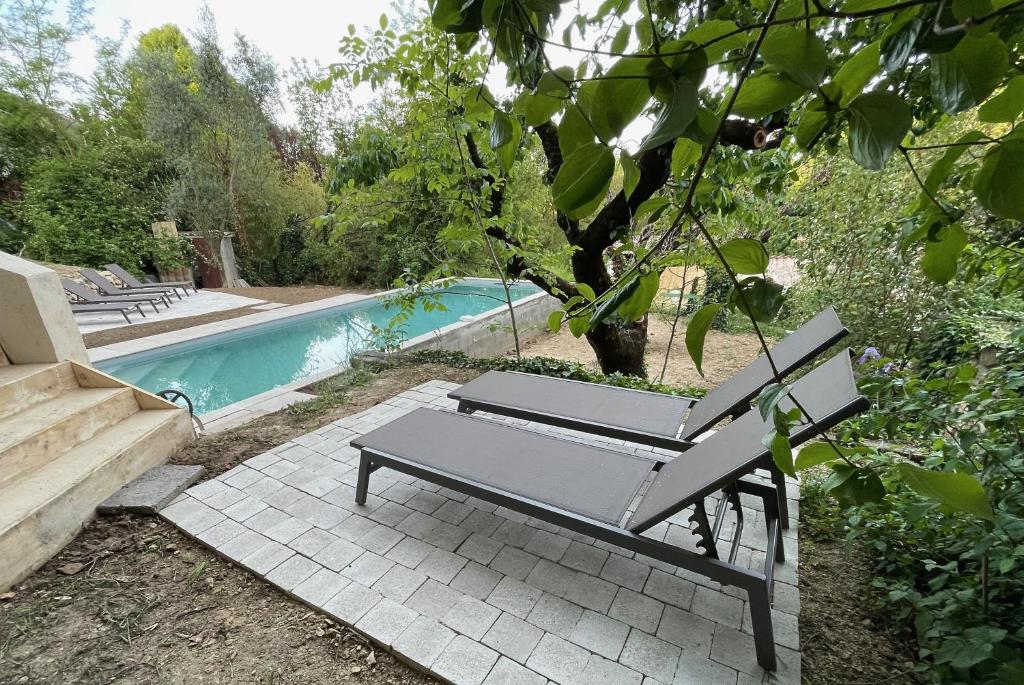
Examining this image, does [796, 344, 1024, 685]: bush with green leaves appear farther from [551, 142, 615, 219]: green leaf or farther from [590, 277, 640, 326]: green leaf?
[551, 142, 615, 219]: green leaf

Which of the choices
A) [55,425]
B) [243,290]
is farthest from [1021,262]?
[243,290]

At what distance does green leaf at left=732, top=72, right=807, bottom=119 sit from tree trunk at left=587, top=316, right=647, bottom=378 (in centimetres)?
501

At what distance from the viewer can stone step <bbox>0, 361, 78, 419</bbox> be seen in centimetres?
279

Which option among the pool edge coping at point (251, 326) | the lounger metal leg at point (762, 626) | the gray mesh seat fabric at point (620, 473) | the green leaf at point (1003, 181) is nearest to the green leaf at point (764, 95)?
the green leaf at point (1003, 181)

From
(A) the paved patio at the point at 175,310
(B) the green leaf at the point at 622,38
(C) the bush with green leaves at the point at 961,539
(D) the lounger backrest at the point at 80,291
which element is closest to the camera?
(B) the green leaf at the point at 622,38

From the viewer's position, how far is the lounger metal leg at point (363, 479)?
2455 mm

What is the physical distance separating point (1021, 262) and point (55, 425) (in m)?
5.07

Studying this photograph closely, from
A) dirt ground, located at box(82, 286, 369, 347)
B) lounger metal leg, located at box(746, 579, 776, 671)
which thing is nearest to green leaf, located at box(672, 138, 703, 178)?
lounger metal leg, located at box(746, 579, 776, 671)

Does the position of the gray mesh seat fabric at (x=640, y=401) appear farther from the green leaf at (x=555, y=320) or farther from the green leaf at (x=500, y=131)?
the green leaf at (x=500, y=131)

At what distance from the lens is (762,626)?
1.55 meters

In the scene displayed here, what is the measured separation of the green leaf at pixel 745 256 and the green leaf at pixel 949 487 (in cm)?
24

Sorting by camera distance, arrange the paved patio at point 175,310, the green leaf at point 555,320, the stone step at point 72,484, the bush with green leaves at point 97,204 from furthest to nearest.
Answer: the bush with green leaves at point 97,204 → the paved patio at point 175,310 → the stone step at point 72,484 → the green leaf at point 555,320

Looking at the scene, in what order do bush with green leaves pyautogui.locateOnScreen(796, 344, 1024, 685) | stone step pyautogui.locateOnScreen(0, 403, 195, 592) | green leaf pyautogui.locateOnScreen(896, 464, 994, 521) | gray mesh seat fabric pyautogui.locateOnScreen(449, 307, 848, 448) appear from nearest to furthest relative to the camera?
green leaf pyautogui.locateOnScreen(896, 464, 994, 521)
bush with green leaves pyautogui.locateOnScreen(796, 344, 1024, 685)
stone step pyautogui.locateOnScreen(0, 403, 195, 592)
gray mesh seat fabric pyautogui.locateOnScreen(449, 307, 848, 448)

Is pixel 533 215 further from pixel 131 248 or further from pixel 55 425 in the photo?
pixel 131 248
